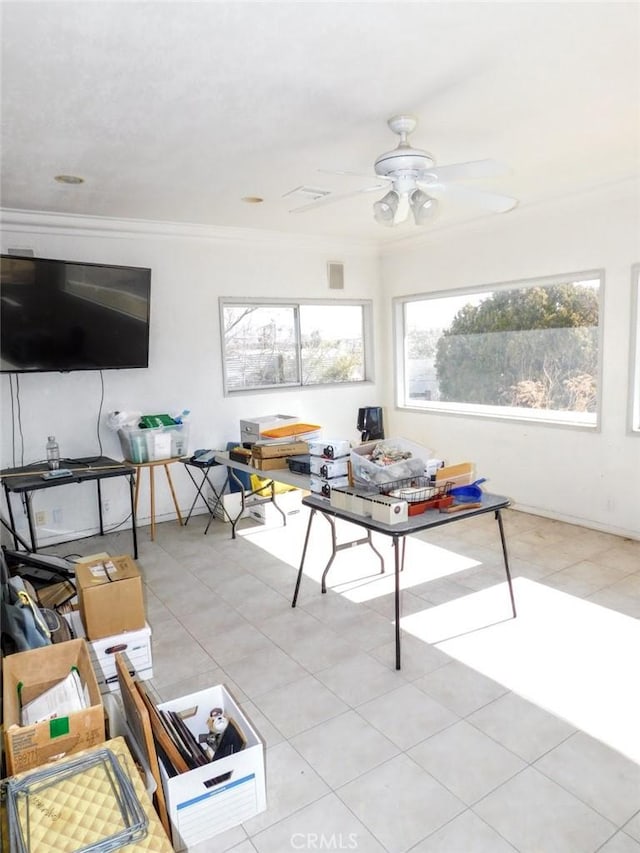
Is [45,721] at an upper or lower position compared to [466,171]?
lower

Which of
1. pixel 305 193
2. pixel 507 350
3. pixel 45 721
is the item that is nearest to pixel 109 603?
pixel 45 721

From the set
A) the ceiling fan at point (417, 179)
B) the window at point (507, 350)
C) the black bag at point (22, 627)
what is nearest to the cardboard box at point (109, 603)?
the black bag at point (22, 627)

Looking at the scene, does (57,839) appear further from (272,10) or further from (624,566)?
(624,566)

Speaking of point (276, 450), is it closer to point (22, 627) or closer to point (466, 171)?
point (22, 627)

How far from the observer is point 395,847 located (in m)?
1.75

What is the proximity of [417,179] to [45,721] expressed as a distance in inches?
102

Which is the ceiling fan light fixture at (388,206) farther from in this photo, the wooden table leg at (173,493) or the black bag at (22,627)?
the wooden table leg at (173,493)

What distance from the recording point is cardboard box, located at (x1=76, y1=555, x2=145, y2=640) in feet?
8.53

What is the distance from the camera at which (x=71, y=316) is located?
164 inches

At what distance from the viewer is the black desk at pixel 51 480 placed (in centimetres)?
368

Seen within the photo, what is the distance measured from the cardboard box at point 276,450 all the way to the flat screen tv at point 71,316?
140 centimetres

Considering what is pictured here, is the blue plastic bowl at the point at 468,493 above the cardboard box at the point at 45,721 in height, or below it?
above

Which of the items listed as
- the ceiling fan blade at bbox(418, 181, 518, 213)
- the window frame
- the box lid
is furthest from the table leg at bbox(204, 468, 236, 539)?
the window frame

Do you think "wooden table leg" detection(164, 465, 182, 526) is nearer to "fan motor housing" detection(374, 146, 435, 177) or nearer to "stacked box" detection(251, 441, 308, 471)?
"stacked box" detection(251, 441, 308, 471)
